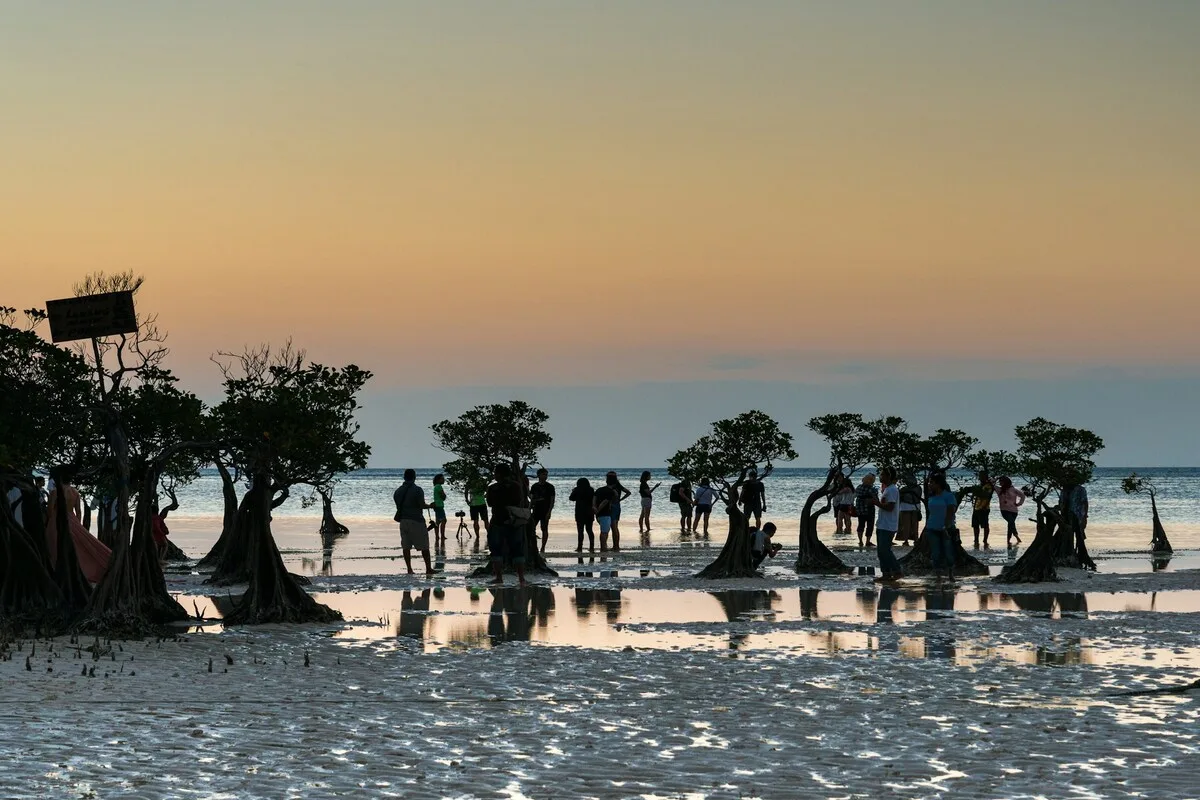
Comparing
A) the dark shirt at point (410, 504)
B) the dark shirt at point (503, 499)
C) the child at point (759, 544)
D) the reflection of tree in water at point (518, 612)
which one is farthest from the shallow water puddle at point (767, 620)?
the dark shirt at point (410, 504)

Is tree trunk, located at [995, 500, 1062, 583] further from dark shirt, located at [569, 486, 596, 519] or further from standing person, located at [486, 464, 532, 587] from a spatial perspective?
dark shirt, located at [569, 486, 596, 519]

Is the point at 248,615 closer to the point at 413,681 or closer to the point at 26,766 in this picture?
the point at 413,681

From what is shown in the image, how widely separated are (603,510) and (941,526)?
12033 mm

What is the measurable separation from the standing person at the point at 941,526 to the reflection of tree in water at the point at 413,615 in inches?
307

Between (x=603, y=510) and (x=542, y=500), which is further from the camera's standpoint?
(x=603, y=510)

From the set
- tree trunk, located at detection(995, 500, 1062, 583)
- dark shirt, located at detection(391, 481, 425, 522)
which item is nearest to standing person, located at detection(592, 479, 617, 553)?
dark shirt, located at detection(391, 481, 425, 522)

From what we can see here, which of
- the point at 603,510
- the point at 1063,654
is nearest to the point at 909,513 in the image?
the point at 603,510

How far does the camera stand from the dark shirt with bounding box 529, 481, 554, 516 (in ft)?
98.0

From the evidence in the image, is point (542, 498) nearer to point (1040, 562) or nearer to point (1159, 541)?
point (1040, 562)

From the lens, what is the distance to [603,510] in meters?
33.7

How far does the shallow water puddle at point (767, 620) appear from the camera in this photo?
14055 mm

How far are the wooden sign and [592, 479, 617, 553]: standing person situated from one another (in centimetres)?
1849

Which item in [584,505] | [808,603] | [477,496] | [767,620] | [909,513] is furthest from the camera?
[477,496]

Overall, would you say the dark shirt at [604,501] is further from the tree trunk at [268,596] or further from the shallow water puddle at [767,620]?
the tree trunk at [268,596]
